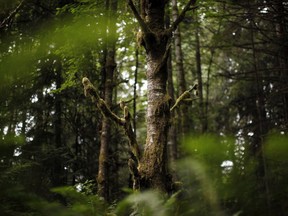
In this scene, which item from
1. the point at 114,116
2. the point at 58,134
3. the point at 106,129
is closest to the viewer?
the point at 114,116

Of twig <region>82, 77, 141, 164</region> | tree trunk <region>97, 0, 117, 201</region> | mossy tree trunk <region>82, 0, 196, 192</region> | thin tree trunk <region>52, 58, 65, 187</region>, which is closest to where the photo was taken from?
mossy tree trunk <region>82, 0, 196, 192</region>

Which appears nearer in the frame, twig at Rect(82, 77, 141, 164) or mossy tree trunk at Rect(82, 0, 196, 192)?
mossy tree trunk at Rect(82, 0, 196, 192)

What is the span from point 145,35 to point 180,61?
622 cm

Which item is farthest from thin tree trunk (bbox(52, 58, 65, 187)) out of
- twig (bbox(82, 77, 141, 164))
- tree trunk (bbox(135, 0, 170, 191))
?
twig (bbox(82, 77, 141, 164))

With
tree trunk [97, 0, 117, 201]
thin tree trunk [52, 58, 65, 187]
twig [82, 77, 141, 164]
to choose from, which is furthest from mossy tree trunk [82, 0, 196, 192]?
thin tree trunk [52, 58, 65, 187]

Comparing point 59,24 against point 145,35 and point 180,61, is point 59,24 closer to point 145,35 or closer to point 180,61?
point 180,61

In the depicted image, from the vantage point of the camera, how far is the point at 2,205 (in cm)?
190

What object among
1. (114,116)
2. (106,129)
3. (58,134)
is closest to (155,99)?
(114,116)

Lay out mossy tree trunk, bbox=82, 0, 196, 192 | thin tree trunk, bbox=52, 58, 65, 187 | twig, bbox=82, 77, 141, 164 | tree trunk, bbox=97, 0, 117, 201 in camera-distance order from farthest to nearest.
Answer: thin tree trunk, bbox=52, 58, 65, 187 < tree trunk, bbox=97, 0, 117, 201 < twig, bbox=82, 77, 141, 164 < mossy tree trunk, bbox=82, 0, 196, 192

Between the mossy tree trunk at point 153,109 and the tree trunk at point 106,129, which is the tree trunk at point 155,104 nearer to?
the mossy tree trunk at point 153,109

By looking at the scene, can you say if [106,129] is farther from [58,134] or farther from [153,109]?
[153,109]

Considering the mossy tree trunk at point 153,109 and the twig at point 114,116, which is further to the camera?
the twig at point 114,116

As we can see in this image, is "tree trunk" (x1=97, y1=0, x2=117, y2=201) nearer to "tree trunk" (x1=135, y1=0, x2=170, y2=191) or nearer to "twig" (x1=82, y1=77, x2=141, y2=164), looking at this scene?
"tree trunk" (x1=135, y1=0, x2=170, y2=191)

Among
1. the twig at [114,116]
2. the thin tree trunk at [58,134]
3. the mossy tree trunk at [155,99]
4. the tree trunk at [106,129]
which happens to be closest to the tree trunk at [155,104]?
the mossy tree trunk at [155,99]
